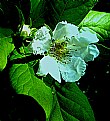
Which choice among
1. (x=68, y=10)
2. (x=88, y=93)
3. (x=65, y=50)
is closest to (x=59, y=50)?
(x=65, y=50)

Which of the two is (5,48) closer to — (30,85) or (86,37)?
(30,85)

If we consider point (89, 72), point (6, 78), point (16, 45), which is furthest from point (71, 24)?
point (89, 72)

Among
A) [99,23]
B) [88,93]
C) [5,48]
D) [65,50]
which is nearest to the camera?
[5,48]

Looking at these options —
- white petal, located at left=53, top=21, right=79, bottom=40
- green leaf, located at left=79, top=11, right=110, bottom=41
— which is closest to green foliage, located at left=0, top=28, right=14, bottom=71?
white petal, located at left=53, top=21, right=79, bottom=40

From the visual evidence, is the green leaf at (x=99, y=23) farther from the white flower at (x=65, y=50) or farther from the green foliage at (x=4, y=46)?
the green foliage at (x=4, y=46)

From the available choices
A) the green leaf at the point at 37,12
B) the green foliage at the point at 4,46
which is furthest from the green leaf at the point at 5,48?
the green leaf at the point at 37,12

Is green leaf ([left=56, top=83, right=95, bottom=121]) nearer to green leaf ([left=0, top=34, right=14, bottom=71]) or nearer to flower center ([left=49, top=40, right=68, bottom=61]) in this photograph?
flower center ([left=49, top=40, right=68, bottom=61])
